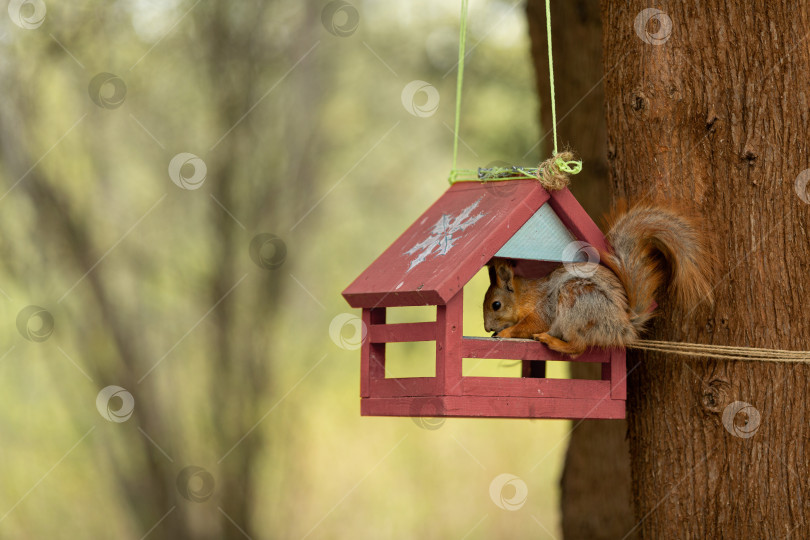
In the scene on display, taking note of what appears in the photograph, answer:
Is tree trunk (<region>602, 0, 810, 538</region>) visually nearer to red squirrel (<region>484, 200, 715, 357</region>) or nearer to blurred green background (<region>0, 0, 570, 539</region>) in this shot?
red squirrel (<region>484, 200, 715, 357</region>)

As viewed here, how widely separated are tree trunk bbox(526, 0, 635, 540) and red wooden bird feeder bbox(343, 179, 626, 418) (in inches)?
72.3

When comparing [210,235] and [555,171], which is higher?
[210,235]

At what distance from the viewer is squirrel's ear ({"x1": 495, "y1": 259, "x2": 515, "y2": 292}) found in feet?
6.72

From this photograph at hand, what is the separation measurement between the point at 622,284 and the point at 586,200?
1.89m

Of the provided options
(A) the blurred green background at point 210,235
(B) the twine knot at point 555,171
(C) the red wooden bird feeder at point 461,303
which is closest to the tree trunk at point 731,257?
(C) the red wooden bird feeder at point 461,303

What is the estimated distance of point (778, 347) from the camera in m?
1.97

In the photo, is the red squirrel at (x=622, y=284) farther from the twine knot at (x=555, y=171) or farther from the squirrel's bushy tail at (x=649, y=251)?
the twine knot at (x=555, y=171)

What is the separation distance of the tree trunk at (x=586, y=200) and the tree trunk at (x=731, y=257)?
1647mm

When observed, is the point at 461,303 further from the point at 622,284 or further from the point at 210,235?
the point at 210,235

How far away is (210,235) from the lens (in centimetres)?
500

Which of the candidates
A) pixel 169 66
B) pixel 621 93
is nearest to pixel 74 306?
pixel 169 66

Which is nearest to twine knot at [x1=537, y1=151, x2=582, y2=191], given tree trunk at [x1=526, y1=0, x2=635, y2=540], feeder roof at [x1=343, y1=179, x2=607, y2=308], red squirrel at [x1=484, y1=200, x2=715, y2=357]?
feeder roof at [x1=343, y1=179, x2=607, y2=308]

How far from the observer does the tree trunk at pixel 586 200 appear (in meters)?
3.77

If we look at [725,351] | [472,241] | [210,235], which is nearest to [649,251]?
[725,351]
